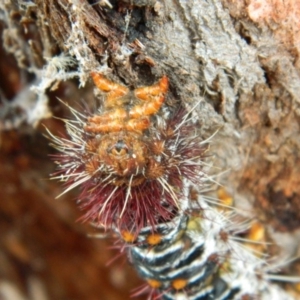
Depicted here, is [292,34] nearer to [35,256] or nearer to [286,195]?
[286,195]

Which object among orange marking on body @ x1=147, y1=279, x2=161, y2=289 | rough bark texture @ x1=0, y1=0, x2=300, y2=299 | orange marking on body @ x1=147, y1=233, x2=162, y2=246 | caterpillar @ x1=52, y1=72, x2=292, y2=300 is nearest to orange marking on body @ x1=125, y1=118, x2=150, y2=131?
caterpillar @ x1=52, y1=72, x2=292, y2=300

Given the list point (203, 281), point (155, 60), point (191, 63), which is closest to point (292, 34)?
point (191, 63)

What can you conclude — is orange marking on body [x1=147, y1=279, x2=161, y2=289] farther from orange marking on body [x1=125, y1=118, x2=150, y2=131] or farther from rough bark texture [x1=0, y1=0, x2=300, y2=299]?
orange marking on body [x1=125, y1=118, x2=150, y2=131]

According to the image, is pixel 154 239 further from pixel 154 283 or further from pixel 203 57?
pixel 203 57

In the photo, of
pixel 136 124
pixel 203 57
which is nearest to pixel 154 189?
pixel 136 124

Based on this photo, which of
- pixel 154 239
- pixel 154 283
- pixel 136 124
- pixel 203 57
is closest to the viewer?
pixel 136 124

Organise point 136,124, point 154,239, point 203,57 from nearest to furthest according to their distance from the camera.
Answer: point 136,124
point 203,57
point 154,239

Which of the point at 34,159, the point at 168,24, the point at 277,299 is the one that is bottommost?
the point at 277,299
